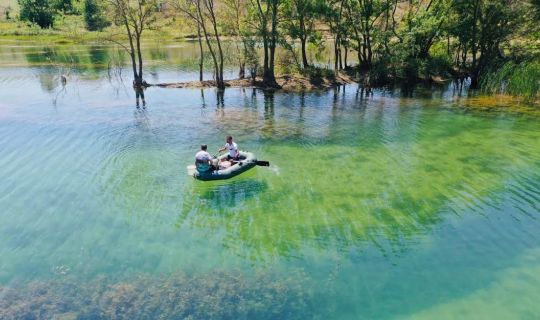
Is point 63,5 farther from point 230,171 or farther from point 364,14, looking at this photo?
point 230,171

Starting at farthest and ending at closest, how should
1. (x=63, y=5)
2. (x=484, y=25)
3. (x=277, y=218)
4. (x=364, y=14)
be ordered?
(x=63, y=5) < (x=364, y=14) < (x=484, y=25) < (x=277, y=218)

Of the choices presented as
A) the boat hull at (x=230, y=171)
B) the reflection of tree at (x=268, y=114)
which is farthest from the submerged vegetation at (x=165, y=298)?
the reflection of tree at (x=268, y=114)

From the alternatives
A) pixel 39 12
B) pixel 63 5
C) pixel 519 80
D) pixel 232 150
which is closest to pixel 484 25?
pixel 519 80

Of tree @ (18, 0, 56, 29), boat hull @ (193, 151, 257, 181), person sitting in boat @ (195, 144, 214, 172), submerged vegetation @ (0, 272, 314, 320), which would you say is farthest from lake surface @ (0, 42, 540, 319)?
tree @ (18, 0, 56, 29)

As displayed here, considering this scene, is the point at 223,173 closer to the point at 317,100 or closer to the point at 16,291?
the point at 16,291

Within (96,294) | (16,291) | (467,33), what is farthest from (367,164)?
(467,33)

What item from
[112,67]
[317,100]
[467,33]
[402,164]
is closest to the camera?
[402,164]

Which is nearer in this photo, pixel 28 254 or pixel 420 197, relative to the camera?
pixel 28 254
